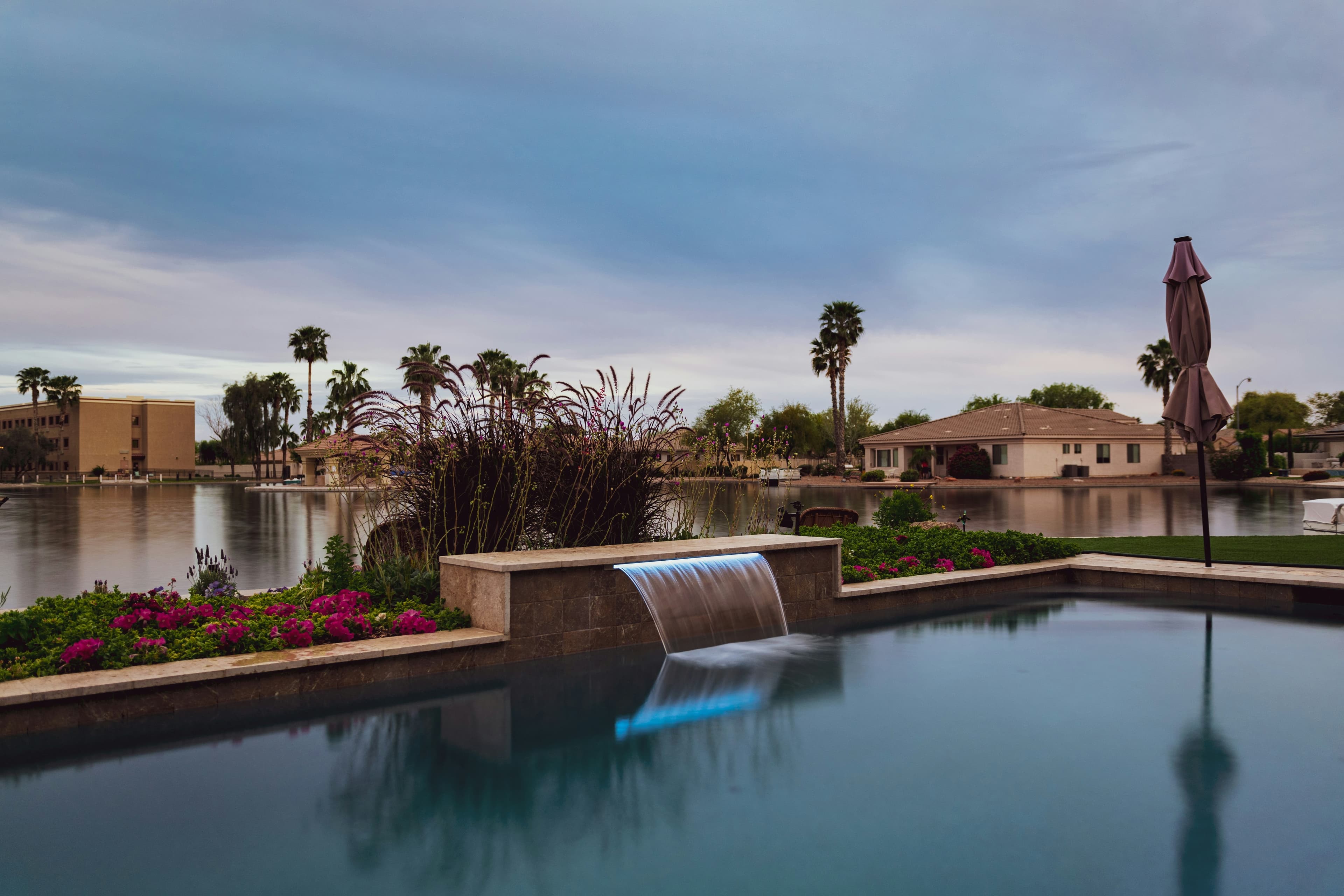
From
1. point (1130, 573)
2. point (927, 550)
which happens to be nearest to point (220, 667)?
point (927, 550)

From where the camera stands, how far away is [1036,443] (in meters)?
47.8

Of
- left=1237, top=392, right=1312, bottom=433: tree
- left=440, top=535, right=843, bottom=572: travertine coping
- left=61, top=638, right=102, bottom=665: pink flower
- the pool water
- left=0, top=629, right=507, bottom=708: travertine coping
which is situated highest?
left=1237, top=392, right=1312, bottom=433: tree

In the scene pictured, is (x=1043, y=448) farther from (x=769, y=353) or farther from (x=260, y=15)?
(x=260, y=15)

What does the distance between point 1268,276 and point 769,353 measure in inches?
978

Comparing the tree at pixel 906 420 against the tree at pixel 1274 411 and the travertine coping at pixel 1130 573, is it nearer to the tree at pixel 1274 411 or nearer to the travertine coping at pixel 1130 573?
the tree at pixel 1274 411

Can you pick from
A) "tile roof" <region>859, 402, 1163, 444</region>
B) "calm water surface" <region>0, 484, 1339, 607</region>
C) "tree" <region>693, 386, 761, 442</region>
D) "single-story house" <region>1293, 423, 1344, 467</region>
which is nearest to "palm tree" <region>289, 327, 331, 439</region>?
"calm water surface" <region>0, 484, 1339, 607</region>

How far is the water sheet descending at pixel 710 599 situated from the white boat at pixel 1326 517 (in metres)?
13.5

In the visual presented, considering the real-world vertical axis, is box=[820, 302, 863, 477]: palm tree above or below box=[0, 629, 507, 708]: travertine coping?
above

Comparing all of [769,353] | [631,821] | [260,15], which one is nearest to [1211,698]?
[631,821]

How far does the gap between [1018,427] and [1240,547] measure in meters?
38.5

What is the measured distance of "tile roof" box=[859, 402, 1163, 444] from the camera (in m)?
49.2

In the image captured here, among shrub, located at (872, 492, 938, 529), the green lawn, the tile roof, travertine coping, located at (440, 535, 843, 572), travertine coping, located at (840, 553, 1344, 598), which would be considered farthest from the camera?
the tile roof

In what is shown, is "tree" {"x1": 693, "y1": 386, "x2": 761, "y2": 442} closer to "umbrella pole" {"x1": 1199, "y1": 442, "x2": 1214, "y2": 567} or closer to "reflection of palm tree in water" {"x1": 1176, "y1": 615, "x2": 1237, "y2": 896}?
"umbrella pole" {"x1": 1199, "y1": 442, "x2": 1214, "y2": 567}

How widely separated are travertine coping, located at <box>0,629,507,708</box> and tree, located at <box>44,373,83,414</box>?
86630 millimetres
